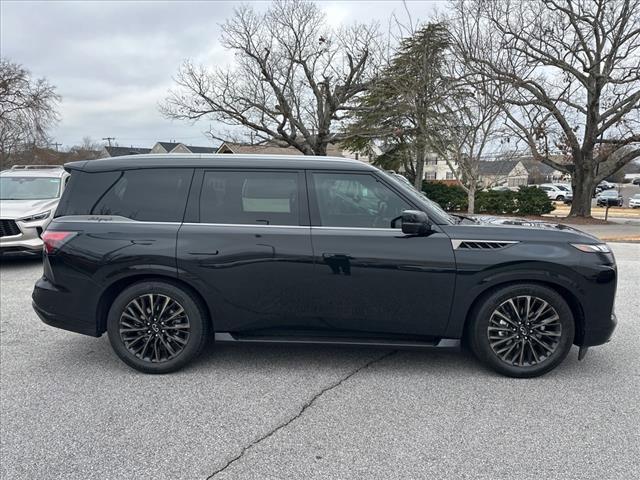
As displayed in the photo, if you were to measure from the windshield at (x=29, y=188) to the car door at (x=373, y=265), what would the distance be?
7820mm

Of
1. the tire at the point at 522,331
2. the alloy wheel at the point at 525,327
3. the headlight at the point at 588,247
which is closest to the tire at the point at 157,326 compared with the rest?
the tire at the point at 522,331

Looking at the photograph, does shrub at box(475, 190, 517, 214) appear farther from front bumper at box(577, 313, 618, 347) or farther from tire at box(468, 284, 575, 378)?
tire at box(468, 284, 575, 378)

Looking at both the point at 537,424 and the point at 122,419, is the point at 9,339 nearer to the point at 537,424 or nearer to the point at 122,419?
the point at 122,419

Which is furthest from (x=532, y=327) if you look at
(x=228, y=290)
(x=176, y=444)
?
(x=176, y=444)

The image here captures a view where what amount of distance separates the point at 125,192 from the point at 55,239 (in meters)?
0.70

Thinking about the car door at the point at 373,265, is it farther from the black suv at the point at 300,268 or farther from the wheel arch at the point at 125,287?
the wheel arch at the point at 125,287

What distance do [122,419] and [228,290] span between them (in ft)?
3.92

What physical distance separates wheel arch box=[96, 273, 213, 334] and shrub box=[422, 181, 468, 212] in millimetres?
22780

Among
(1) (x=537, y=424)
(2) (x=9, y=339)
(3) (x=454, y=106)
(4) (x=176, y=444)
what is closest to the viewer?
(4) (x=176, y=444)

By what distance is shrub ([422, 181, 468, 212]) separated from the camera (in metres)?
25.0

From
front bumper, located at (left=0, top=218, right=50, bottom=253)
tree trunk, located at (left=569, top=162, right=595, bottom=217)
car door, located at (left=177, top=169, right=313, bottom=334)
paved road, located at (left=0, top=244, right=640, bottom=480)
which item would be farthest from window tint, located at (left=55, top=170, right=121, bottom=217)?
tree trunk, located at (left=569, top=162, right=595, bottom=217)

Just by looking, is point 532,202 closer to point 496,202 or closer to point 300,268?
point 496,202

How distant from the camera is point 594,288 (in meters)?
3.37

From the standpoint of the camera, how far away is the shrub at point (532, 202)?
22125 millimetres
